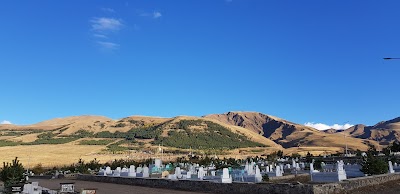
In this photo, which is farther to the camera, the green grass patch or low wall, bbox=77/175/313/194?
the green grass patch

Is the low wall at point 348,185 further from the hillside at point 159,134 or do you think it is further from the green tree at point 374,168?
the hillside at point 159,134

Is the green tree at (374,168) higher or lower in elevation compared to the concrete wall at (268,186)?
higher

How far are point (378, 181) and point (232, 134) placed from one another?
11227 cm

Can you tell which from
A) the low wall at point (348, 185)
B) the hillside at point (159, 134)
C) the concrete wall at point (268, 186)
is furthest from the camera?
the hillside at point (159, 134)

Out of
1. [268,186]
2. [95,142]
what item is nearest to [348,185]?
[268,186]

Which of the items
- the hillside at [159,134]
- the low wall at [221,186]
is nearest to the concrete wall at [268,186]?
the low wall at [221,186]

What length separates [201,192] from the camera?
64.8 ft

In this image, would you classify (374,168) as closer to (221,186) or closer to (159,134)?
(221,186)

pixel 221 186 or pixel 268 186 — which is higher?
pixel 268 186

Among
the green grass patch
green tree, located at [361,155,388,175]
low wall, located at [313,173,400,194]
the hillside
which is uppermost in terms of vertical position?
the hillside

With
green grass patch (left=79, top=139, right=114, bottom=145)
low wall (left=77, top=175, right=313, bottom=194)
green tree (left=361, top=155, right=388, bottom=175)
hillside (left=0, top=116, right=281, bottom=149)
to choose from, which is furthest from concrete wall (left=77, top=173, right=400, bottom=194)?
green grass patch (left=79, top=139, right=114, bottom=145)

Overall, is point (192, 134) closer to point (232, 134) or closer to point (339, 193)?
point (232, 134)

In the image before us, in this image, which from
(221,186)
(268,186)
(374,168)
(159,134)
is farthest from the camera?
(159,134)

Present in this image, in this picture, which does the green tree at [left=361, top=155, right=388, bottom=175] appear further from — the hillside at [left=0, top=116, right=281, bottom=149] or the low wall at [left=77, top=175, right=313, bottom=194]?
the hillside at [left=0, top=116, right=281, bottom=149]
